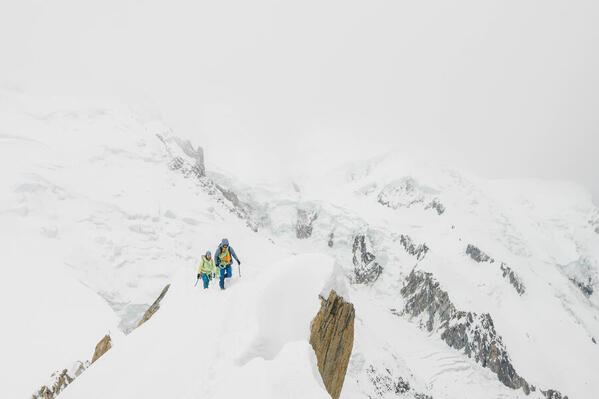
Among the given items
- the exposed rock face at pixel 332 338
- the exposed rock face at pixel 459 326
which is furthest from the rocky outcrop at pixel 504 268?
the exposed rock face at pixel 332 338

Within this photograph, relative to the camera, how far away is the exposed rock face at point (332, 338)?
842 centimetres

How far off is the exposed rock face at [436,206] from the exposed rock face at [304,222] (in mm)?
28476

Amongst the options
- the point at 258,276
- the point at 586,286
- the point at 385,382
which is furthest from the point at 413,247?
the point at 258,276

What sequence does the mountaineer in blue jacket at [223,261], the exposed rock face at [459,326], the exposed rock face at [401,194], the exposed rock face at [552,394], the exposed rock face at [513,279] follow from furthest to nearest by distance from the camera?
the exposed rock face at [401,194] → the exposed rock face at [513,279] → the exposed rock face at [459,326] → the exposed rock face at [552,394] → the mountaineer in blue jacket at [223,261]

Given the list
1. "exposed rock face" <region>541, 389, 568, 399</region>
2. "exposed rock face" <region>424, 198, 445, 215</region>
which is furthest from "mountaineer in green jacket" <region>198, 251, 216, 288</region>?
"exposed rock face" <region>424, 198, 445, 215</region>

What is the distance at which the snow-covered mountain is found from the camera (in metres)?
6.88

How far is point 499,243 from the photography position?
7300cm

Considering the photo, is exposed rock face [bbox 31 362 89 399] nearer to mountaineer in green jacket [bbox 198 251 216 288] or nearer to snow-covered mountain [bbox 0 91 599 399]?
snow-covered mountain [bbox 0 91 599 399]

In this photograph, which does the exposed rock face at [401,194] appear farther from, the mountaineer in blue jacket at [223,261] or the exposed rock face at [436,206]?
the mountaineer in blue jacket at [223,261]

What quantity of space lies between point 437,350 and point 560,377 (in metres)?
18.0

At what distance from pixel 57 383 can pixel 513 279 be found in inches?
2803

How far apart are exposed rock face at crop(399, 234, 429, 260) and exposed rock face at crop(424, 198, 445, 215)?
15.9 m

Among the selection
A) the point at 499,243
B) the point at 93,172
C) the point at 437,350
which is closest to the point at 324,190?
the point at 499,243

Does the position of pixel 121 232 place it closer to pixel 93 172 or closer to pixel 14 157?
pixel 93 172
